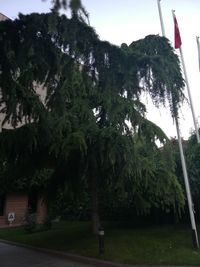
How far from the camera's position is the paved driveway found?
36.8ft

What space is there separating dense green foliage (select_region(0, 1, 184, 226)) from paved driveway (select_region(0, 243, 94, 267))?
126 inches

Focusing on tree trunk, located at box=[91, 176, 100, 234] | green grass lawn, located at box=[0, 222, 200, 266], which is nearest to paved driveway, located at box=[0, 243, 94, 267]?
green grass lawn, located at box=[0, 222, 200, 266]

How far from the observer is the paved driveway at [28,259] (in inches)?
442

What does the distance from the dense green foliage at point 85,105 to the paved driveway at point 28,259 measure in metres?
3.21

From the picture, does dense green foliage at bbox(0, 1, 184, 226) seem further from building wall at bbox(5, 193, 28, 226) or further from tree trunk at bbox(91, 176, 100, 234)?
building wall at bbox(5, 193, 28, 226)

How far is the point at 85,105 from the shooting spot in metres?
13.7

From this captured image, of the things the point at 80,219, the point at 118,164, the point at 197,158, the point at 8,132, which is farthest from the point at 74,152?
the point at 80,219

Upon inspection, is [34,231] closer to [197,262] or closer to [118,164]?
[118,164]

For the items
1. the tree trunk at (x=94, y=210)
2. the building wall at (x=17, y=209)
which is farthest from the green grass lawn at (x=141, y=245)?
the building wall at (x=17, y=209)

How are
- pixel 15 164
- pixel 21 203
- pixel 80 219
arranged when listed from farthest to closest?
1. pixel 21 203
2. pixel 80 219
3. pixel 15 164

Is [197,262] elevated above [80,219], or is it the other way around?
[80,219]

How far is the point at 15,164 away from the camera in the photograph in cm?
1497

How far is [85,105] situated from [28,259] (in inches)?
236

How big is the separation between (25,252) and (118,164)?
515cm
